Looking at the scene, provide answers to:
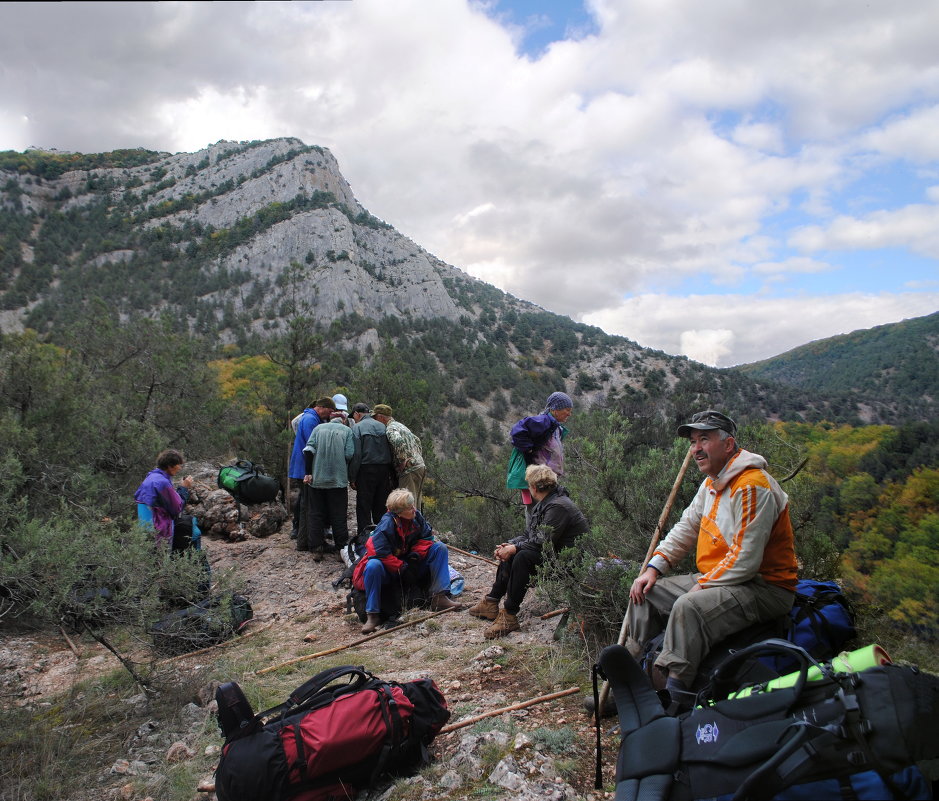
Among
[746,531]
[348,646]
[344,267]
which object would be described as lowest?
[348,646]

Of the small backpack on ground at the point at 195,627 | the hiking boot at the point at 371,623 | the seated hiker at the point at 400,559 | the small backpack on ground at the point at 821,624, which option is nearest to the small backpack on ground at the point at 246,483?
the small backpack on ground at the point at 195,627

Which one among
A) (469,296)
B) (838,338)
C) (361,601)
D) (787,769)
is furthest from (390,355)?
(838,338)

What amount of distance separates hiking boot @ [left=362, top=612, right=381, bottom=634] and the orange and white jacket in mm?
2786

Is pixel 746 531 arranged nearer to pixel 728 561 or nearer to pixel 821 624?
pixel 728 561

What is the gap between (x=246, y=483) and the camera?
718 cm

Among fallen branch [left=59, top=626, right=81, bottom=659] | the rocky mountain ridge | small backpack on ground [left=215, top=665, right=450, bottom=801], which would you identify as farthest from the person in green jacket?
the rocky mountain ridge

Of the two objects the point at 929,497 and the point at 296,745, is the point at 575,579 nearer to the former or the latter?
the point at 296,745

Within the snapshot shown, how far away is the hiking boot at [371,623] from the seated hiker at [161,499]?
173 centimetres

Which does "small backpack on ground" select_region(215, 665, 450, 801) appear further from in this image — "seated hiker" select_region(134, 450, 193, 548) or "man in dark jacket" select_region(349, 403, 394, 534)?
"man in dark jacket" select_region(349, 403, 394, 534)

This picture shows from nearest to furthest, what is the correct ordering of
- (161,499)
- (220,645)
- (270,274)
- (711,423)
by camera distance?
1. (711,423)
2. (220,645)
3. (161,499)
4. (270,274)

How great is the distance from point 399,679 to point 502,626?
0.86 m

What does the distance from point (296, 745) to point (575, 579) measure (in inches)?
77.3

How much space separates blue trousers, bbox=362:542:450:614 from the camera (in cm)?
454

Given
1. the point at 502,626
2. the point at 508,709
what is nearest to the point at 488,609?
the point at 502,626
